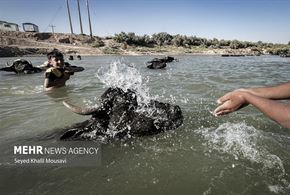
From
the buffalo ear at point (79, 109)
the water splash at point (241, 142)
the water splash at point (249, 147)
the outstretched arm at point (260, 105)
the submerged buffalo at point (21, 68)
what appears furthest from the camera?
the submerged buffalo at point (21, 68)

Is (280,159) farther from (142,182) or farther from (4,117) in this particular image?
(4,117)

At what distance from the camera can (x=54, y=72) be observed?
9578mm

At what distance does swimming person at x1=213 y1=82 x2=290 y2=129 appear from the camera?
2418 mm

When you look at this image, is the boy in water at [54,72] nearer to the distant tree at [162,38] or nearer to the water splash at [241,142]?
the water splash at [241,142]

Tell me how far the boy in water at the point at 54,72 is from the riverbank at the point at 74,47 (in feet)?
98.8

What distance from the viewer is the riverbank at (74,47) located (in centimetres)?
4038

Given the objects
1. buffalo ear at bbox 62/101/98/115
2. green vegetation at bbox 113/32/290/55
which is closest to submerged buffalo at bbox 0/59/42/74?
buffalo ear at bbox 62/101/98/115

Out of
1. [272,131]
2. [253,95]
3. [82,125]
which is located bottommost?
[272,131]

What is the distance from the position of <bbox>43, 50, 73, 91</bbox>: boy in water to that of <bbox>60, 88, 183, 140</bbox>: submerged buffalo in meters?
5.16

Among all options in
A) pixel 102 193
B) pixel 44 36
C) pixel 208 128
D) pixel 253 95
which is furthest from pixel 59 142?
pixel 44 36

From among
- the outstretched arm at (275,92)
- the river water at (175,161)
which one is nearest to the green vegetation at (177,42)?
the river water at (175,161)

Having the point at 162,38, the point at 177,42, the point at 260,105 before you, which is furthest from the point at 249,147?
the point at 162,38

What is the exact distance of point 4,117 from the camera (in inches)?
255

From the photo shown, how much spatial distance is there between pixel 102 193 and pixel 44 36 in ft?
181
